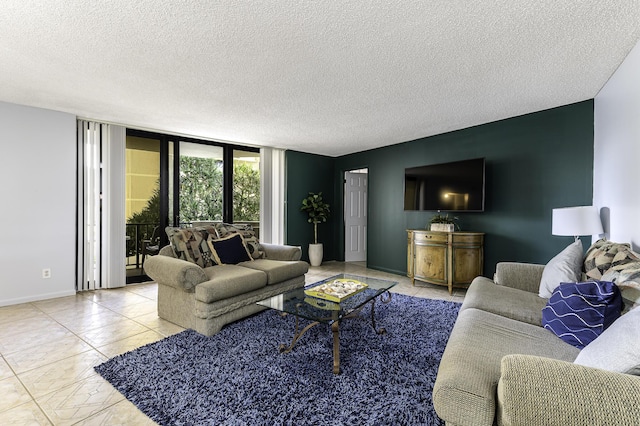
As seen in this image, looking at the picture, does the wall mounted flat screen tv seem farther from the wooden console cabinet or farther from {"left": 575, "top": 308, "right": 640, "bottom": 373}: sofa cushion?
{"left": 575, "top": 308, "right": 640, "bottom": 373}: sofa cushion

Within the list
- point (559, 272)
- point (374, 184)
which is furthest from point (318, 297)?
point (374, 184)

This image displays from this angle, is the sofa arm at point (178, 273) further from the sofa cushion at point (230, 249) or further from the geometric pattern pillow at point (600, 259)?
the geometric pattern pillow at point (600, 259)

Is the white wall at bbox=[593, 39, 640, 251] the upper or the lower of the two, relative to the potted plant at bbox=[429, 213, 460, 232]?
upper

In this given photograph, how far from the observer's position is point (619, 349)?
3.34 feet

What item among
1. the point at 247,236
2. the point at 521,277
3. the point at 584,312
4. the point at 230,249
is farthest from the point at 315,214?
the point at 584,312

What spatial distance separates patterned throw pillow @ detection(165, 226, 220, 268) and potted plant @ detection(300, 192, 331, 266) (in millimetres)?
2876

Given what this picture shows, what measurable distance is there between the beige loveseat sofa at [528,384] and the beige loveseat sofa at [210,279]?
194cm

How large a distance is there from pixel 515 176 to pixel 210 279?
3.92m

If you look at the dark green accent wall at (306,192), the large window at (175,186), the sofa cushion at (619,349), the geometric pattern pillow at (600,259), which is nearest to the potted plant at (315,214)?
the dark green accent wall at (306,192)

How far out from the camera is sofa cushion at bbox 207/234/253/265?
343cm

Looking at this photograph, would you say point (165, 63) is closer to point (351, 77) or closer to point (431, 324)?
point (351, 77)

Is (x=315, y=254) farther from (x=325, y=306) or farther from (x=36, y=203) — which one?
(x=36, y=203)

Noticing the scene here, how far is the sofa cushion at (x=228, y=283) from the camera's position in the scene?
8.50 feet

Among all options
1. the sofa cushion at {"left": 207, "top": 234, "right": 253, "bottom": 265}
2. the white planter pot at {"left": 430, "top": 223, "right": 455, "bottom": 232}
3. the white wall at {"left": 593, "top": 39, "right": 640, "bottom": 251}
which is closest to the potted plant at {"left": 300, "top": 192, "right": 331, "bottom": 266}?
the white planter pot at {"left": 430, "top": 223, "right": 455, "bottom": 232}
